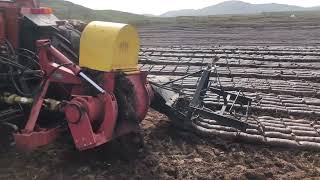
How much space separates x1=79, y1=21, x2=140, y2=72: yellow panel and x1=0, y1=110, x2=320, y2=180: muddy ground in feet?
3.05

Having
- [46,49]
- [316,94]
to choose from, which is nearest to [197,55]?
[316,94]

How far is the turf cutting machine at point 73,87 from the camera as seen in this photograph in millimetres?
4473

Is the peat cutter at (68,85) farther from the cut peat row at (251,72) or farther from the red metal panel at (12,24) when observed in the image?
the cut peat row at (251,72)

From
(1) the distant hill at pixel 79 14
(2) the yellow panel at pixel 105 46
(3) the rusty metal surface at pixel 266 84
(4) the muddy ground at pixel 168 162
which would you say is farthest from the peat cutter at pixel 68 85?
(1) the distant hill at pixel 79 14

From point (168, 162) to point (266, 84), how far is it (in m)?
4.28

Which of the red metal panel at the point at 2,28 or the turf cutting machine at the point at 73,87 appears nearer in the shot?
the turf cutting machine at the point at 73,87

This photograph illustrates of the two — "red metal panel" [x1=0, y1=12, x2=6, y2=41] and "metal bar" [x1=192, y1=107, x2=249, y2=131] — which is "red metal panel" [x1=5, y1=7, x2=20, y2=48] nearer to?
"red metal panel" [x1=0, y1=12, x2=6, y2=41]

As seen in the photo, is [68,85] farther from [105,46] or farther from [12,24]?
[12,24]

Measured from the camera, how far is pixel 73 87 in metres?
4.82

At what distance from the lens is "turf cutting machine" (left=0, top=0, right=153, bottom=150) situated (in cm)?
447

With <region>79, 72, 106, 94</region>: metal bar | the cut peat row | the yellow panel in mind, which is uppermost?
the yellow panel

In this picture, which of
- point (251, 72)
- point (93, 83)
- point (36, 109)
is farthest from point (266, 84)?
point (36, 109)

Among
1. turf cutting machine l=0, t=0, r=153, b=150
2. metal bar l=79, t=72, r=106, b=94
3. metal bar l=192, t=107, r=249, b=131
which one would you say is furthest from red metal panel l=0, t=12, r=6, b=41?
metal bar l=192, t=107, r=249, b=131

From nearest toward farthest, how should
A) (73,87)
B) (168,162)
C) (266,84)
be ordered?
1. (73,87)
2. (168,162)
3. (266,84)
